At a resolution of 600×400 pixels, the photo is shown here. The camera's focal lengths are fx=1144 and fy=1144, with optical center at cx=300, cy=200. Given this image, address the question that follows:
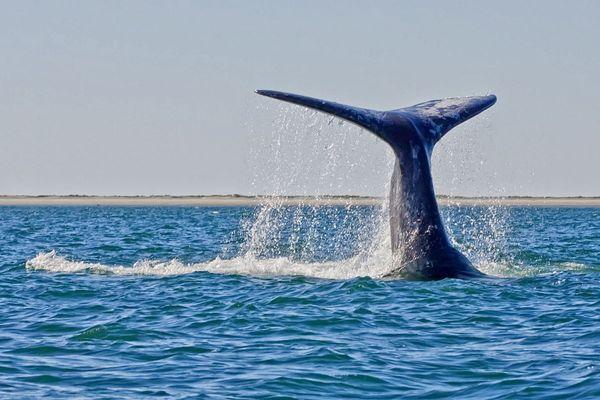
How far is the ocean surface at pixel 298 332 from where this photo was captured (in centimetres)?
902

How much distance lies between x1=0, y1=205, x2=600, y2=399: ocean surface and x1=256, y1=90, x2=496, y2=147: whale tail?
192cm

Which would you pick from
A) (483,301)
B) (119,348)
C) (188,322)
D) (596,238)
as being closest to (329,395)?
(119,348)

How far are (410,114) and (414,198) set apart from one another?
4.02 ft

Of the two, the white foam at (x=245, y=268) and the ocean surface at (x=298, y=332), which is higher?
the white foam at (x=245, y=268)

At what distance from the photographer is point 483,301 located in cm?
1329

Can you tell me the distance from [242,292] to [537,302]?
3.82 meters

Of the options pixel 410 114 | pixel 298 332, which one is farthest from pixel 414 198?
pixel 298 332

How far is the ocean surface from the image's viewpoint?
9016mm

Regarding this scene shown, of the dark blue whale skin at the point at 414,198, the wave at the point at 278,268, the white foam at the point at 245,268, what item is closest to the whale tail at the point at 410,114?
the dark blue whale skin at the point at 414,198

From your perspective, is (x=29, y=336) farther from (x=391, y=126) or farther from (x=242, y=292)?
(x=391, y=126)

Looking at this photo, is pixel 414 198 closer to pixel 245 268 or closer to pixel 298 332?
pixel 298 332

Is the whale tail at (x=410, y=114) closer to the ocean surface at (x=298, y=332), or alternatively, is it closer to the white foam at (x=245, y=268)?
the ocean surface at (x=298, y=332)

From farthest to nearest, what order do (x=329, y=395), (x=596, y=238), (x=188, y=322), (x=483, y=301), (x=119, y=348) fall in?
1. (x=596, y=238)
2. (x=483, y=301)
3. (x=188, y=322)
4. (x=119, y=348)
5. (x=329, y=395)

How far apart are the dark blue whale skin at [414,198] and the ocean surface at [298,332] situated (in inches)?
17.3
